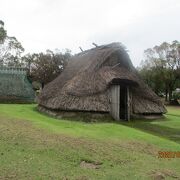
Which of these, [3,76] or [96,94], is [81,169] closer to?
[96,94]

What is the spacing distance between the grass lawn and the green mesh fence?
15.3 meters

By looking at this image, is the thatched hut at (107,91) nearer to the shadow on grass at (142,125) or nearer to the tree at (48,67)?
the shadow on grass at (142,125)

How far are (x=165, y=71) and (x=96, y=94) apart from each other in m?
28.3

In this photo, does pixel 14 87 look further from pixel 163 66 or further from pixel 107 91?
pixel 163 66

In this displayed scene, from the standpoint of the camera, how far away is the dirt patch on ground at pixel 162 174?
8.04m

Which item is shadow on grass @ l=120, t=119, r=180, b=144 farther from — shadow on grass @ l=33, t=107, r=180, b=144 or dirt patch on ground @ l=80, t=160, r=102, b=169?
dirt patch on ground @ l=80, t=160, r=102, b=169

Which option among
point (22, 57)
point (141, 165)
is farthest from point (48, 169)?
point (22, 57)

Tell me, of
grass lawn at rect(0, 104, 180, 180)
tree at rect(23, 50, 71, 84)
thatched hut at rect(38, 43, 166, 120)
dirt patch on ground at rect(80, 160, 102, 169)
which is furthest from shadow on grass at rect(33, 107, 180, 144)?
tree at rect(23, 50, 71, 84)

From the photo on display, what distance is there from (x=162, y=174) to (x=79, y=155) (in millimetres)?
2507

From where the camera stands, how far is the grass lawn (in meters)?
7.93

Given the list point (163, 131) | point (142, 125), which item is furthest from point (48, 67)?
point (163, 131)

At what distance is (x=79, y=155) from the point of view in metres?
9.37

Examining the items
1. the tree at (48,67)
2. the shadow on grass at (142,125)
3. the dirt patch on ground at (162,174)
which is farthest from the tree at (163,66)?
the dirt patch on ground at (162,174)

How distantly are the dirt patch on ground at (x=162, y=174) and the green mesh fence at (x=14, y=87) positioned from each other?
70.9ft
